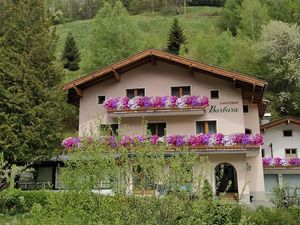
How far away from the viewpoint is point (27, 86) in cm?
2192

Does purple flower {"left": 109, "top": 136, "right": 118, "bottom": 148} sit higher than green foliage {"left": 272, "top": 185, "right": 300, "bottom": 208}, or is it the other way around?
purple flower {"left": 109, "top": 136, "right": 118, "bottom": 148}

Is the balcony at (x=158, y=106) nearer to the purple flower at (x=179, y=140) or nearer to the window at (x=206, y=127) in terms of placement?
the window at (x=206, y=127)

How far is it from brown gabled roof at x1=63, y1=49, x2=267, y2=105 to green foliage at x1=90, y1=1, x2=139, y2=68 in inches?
800

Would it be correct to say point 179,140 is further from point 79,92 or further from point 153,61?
point 79,92

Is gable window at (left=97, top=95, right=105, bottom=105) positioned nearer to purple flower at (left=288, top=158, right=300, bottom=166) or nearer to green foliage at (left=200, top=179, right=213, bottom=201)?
purple flower at (left=288, top=158, right=300, bottom=166)

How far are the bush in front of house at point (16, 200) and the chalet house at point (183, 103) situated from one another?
6.14m

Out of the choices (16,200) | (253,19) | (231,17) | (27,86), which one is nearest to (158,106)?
(27,86)

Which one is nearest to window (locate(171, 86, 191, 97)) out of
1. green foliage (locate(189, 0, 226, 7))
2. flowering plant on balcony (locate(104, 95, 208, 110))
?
flowering plant on balcony (locate(104, 95, 208, 110))

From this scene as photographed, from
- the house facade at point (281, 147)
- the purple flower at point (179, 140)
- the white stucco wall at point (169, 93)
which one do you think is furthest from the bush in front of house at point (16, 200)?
the house facade at point (281, 147)

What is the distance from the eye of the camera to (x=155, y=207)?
252 inches

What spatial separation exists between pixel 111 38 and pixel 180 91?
1009 inches

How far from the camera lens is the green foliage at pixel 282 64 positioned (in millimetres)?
43000

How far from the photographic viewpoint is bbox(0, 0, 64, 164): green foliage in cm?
2092

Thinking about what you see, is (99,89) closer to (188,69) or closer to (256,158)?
(188,69)
